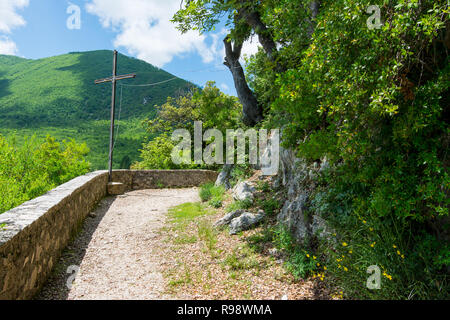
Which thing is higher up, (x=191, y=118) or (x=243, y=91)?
(x=191, y=118)

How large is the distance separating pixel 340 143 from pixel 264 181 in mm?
3949

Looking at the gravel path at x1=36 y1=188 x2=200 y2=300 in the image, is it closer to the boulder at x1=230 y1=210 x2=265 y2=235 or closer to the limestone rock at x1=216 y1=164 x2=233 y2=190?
the boulder at x1=230 y1=210 x2=265 y2=235

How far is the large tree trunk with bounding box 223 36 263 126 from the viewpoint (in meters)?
9.41

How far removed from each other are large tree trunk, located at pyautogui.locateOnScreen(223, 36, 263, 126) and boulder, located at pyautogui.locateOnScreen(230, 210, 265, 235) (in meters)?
5.05

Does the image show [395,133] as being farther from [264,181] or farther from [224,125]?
[224,125]

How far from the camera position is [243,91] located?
30.9ft

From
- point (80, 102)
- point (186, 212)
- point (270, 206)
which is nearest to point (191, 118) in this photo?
point (186, 212)

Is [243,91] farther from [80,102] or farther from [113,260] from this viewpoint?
[80,102]

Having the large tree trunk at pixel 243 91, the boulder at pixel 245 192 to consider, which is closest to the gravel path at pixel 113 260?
the boulder at pixel 245 192

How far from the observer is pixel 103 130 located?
37.0 meters

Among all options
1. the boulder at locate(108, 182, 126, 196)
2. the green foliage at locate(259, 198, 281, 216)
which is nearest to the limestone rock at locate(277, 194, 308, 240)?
the green foliage at locate(259, 198, 281, 216)

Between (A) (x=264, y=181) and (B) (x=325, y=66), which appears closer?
(B) (x=325, y=66)

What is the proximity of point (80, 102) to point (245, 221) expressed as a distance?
152ft
